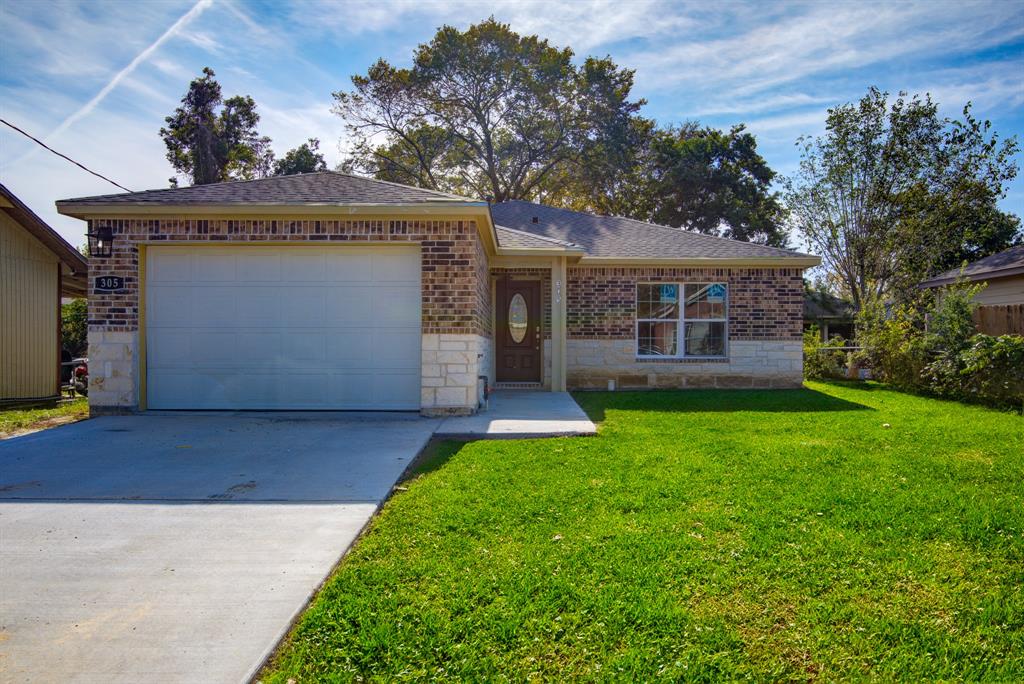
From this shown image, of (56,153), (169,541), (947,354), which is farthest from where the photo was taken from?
(56,153)

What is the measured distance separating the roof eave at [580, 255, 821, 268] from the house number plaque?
27.1 ft

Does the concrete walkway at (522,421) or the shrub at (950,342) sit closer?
the concrete walkway at (522,421)

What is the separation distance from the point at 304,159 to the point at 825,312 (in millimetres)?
27183

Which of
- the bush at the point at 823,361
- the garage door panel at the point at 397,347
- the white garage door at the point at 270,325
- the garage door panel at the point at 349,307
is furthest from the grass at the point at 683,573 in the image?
the bush at the point at 823,361

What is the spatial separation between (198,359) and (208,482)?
174 inches

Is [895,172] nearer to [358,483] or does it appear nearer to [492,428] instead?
[492,428]

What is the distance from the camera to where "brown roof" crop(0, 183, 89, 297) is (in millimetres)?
10703

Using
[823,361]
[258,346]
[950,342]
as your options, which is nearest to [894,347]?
[950,342]

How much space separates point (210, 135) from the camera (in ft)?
106

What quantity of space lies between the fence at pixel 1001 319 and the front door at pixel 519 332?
9.25m

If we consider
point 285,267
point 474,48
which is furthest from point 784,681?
point 474,48

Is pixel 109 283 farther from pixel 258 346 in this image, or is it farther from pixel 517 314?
pixel 517 314

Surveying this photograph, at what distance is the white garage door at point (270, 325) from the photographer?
870 cm

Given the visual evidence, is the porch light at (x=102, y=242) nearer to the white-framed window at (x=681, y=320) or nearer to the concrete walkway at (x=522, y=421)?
the concrete walkway at (x=522, y=421)
